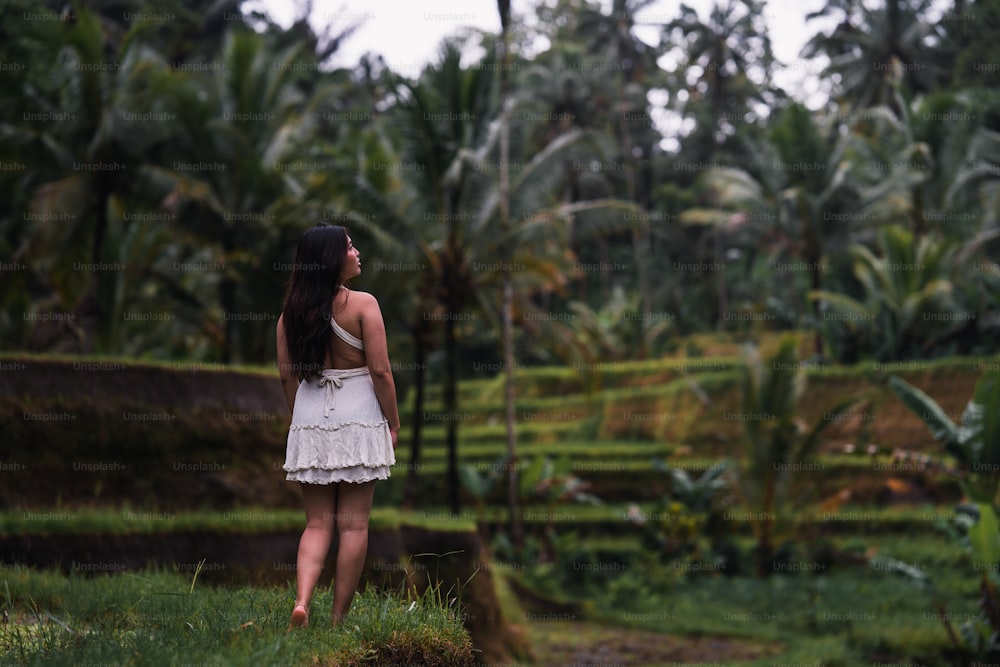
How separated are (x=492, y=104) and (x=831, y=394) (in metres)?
9.30

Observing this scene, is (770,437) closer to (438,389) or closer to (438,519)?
(438,519)

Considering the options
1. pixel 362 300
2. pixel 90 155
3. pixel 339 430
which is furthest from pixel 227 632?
pixel 90 155

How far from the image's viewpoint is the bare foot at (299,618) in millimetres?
4391

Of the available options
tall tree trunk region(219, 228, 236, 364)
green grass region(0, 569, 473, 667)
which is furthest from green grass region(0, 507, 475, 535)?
tall tree trunk region(219, 228, 236, 364)

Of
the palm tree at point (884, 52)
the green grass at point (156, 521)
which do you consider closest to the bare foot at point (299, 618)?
the green grass at point (156, 521)

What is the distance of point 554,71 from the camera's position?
3838cm

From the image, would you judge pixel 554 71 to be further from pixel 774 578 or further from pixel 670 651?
pixel 670 651

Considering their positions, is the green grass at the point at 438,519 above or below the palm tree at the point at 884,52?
below

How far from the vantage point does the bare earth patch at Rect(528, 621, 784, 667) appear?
13711mm

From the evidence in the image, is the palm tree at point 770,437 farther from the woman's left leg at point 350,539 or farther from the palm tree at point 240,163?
the woman's left leg at point 350,539

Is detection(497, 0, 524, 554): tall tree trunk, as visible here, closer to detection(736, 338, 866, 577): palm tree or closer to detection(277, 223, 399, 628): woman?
detection(736, 338, 866, 577): palm tree

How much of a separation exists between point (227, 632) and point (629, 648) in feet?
36.7

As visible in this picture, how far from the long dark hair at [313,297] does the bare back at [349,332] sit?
4cm

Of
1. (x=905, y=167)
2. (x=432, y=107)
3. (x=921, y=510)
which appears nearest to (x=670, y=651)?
(x=921, y=510)
